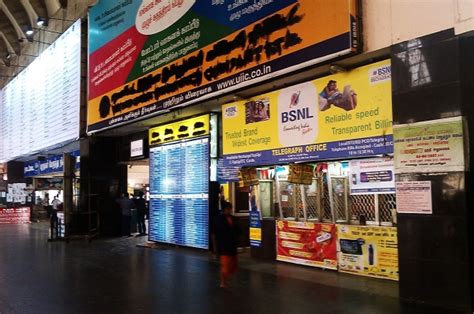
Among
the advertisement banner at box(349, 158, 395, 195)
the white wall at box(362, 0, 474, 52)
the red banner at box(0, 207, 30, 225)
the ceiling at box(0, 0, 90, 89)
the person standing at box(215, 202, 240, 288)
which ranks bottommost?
the red banner at box(0, 207, 30, 225)

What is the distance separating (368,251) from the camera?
9180 mm

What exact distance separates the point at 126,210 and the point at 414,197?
1356cm

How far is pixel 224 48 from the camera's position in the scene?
1122 cm

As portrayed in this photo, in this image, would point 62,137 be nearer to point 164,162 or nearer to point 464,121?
point 164,162

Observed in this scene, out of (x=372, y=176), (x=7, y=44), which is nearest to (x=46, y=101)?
(x=7, y=44)

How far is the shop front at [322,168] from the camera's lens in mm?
8922

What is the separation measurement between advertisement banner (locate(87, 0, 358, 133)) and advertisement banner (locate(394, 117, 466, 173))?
6.00 ft

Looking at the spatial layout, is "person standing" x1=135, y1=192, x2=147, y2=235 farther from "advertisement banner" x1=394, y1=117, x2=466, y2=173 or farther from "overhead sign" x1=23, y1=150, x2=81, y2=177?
"advertisement banner" x1=394, y1=117, x2=466, y2=173

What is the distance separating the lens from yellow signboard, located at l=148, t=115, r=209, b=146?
14023mm

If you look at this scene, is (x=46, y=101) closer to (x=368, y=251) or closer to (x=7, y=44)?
(x=7, y=44)

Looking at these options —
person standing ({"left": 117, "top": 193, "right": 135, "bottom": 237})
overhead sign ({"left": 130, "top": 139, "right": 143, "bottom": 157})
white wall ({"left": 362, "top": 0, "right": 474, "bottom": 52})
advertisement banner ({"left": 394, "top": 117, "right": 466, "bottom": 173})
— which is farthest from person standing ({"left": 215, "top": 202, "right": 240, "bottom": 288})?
person standing ({"left": 117, "top": 193, "right": 135, "bottom": 237})

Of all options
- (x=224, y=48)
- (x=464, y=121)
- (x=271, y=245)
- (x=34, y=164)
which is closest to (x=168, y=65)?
(x=224, y=48)

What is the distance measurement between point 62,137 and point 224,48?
442 inches

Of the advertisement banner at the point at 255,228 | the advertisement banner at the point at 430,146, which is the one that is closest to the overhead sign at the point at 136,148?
the advertisement banner at the point at 255,228
